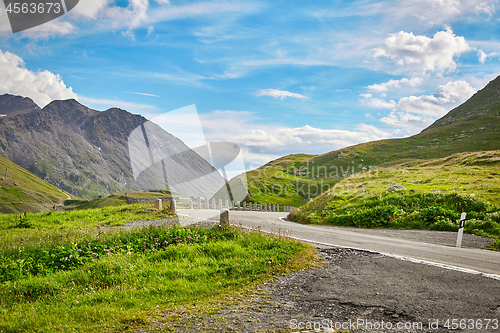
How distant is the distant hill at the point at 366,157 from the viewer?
8506cm

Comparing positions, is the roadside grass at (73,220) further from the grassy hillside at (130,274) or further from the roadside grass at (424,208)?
the roadside grass at (424,208)

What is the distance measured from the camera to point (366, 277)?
7367 millimetres

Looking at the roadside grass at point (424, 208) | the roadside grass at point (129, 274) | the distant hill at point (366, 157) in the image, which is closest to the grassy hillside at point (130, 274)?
the roadside grass at point (129, 274)

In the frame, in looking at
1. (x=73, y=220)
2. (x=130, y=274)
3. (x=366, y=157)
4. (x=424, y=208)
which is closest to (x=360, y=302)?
(x=130, y=274)

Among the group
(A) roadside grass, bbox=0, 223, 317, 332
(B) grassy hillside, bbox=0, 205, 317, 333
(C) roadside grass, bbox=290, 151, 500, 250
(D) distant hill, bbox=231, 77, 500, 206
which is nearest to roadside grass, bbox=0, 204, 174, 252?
(B) grassy hillside, bbox=0, 205, 317, 333

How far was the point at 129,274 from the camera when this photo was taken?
25.5 feet

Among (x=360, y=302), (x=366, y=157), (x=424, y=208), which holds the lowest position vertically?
(x=360, y=302)

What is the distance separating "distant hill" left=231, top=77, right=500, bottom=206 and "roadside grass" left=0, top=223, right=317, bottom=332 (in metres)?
61.9

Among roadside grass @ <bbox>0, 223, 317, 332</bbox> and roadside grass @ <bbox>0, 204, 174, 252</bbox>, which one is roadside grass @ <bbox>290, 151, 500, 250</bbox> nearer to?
roadside grass @ <bbox>0, 223, 317, 332</bbox>

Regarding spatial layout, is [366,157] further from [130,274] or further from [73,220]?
[130,274]

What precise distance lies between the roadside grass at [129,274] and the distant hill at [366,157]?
61.9m

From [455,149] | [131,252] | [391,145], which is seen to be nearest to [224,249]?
[131,252]

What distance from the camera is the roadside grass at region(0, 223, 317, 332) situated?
5.74 m

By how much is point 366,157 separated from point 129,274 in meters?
147
